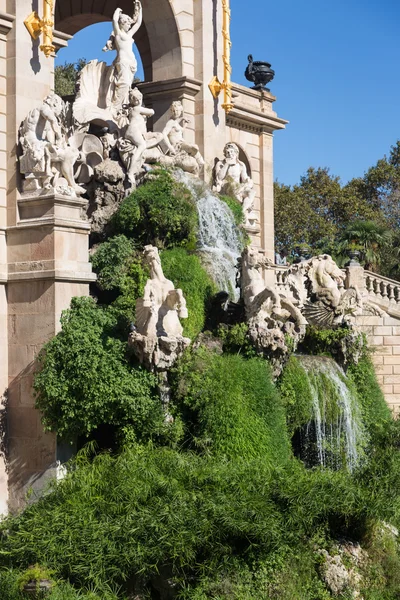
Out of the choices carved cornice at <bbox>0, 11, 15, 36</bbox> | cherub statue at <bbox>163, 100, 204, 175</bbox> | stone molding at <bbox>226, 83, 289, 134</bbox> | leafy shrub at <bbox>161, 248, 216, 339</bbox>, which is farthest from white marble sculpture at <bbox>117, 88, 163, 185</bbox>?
stone molding at <bbox>226, 83, 289, 134</bbox>

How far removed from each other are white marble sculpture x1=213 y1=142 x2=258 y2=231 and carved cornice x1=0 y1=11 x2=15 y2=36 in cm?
612

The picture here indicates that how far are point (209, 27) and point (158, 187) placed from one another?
534 centimetres

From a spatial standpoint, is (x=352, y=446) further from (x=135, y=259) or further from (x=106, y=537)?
(x=106, y=537)

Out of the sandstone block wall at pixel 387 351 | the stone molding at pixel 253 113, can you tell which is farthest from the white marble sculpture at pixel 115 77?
the sandstone block wall at pixel 387 351

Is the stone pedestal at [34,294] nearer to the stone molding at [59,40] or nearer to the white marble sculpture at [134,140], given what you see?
the white marble sculpture at [134,140]

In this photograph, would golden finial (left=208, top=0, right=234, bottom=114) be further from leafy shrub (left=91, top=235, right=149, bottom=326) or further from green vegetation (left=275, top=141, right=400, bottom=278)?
green vegetation (left=275, top=141, right=400, bottom=278)

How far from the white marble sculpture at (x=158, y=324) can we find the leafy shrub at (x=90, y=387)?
0.35 metres

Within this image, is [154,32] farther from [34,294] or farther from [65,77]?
[65,77]

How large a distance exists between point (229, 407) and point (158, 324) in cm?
171

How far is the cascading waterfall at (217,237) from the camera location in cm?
2053

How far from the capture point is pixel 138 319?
1775cm

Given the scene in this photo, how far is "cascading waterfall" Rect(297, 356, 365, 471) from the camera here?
773 inches

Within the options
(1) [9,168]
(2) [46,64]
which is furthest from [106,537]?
(2) [46,64]

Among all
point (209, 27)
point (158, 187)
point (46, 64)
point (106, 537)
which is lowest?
point (106, 537)
